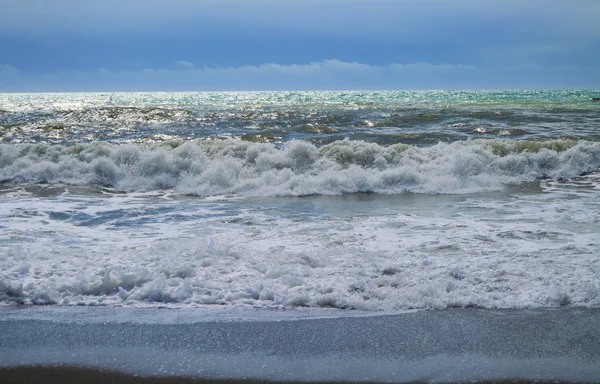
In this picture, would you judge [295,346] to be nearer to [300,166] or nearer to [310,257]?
[310,257]

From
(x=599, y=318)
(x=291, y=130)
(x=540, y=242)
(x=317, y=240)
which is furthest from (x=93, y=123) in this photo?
(x=599, y=318)

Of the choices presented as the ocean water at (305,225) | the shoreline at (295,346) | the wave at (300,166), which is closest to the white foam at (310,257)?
the ocean water at (305,225)

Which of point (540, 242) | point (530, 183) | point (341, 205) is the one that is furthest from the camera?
point (530, 183)

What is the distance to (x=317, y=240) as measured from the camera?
22.9ft

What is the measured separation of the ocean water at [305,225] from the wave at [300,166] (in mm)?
47

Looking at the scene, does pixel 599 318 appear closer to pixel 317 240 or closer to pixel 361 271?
pixel 361 271

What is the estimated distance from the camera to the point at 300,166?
1377 centimetres

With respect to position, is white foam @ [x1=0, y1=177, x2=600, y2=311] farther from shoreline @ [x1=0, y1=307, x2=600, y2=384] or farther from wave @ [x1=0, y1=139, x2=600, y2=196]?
wave @ [x1=0, y1=139, x2=600, y2=196]

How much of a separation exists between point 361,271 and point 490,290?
125 centimetres

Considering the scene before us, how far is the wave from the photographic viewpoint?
38.3 ft

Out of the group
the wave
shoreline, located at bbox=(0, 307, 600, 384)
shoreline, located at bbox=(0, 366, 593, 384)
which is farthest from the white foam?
the wave

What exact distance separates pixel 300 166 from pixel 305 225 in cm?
592

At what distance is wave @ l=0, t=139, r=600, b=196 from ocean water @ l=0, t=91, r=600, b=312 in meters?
0.05

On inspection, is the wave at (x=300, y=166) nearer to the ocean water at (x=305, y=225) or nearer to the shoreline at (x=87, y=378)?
the ocean water at (x=305, y=225)
